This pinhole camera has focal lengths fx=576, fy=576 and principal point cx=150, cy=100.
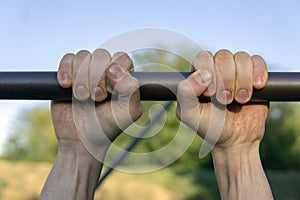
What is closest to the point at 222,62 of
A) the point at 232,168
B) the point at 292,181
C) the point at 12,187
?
the point at 232,168

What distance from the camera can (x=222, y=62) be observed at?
0.70 metres

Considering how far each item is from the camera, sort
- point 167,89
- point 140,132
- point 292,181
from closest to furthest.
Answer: point 167,89, point 140,132, point 292,181

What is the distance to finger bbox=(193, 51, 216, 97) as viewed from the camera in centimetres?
68

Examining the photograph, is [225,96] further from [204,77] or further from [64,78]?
[64,78]

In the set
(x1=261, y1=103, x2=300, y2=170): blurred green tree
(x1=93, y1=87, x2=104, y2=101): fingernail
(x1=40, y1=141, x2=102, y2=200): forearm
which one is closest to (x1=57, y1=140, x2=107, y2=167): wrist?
(x1=40, y1=141, x2=102, y2=200): forearm

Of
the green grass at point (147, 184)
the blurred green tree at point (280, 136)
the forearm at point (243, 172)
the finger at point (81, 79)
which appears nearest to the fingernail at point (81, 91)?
the finger at point (81, 79)

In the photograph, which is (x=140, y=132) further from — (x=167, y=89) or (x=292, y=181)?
(x=292, y=181)

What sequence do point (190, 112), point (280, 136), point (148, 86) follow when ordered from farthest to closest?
1. point (280, 136)
2. point (190, 112)
3. point (148, 86)

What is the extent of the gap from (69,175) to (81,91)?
20 centimetres

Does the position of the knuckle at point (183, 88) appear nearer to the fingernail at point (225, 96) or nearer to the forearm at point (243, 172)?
the fingernail at point (225, 96)

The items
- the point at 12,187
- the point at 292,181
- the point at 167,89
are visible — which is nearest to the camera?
the point at 167,89

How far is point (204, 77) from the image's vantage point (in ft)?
2.19

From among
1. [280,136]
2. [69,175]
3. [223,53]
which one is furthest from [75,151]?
[280,136]

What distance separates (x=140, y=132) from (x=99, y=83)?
0.46 meters
